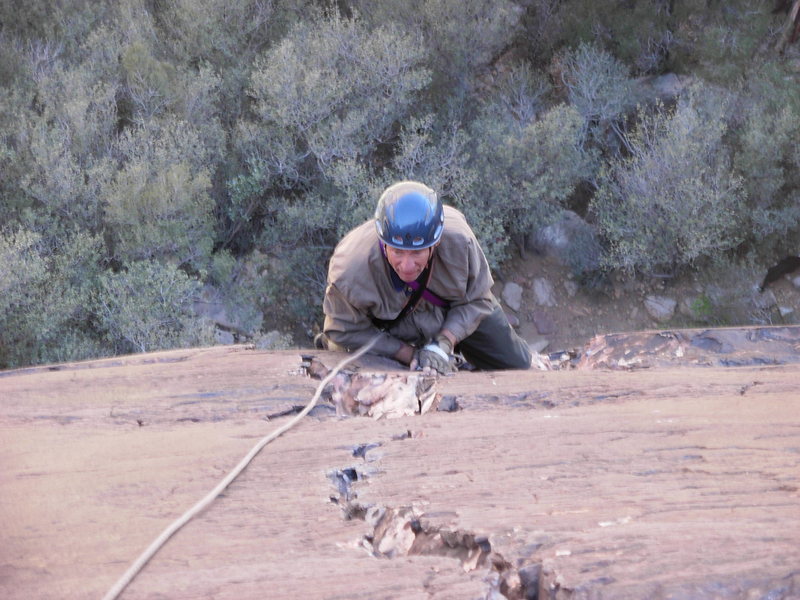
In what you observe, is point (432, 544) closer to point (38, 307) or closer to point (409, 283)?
point (409, 283)

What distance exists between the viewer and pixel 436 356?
3.60 m

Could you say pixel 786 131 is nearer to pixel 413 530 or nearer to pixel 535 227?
pixel 535 227

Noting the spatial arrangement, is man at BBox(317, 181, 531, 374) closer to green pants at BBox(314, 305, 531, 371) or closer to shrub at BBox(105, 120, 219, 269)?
green pants at BBox(314, 305, 531, 371)

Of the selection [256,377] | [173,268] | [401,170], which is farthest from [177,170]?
[256,377]

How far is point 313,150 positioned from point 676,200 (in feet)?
15.7

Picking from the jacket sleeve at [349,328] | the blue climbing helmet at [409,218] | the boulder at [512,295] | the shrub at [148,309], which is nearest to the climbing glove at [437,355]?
the jacket sleeve at [349,328]

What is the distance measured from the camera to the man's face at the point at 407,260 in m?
3.32

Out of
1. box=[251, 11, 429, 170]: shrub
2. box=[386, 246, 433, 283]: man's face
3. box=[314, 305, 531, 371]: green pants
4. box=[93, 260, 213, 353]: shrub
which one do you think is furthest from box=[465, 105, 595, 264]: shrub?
box=[386, 246, 433, 283]: man's face

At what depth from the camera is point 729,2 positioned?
11.5 metres

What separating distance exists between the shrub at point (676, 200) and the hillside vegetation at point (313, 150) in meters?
0.03

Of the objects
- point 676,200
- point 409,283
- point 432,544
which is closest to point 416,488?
point 432,544

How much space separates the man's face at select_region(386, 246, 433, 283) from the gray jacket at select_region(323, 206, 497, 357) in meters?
0.16

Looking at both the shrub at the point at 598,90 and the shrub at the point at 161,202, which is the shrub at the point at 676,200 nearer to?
the shrub at the point at 598,90

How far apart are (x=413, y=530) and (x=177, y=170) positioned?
300 inches
